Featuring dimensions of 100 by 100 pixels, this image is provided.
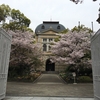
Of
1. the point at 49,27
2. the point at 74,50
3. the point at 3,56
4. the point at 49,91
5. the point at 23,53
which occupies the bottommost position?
the point at 49,91

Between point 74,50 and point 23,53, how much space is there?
6402mm

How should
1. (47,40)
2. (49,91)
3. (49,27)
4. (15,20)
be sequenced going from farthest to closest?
(49,27) → (47,40) → (15,20) → (49,91)

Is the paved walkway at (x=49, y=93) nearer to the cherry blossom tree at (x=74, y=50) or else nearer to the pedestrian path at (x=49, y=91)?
the pedestrian path at (x=49, y=91)

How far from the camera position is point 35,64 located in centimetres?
1898

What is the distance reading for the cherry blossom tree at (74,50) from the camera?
15.9 m

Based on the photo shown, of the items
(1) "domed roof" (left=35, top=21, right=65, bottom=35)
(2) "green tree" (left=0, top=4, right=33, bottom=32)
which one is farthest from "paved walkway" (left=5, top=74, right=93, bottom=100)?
(1) "domed roof" (left=35, top=21, right=65, bottom=35)

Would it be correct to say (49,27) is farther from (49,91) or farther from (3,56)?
(3,56)

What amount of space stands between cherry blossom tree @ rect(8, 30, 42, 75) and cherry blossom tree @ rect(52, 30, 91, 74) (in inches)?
116

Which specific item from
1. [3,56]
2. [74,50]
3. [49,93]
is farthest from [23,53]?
[3,56]

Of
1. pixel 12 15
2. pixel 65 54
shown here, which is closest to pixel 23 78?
pixel 65 54

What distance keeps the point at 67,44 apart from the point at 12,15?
843 centimetres

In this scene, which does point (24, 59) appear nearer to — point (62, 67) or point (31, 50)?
point (31, 50)

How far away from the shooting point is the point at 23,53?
17297mm

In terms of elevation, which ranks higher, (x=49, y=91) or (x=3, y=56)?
(x=3, y=56)
